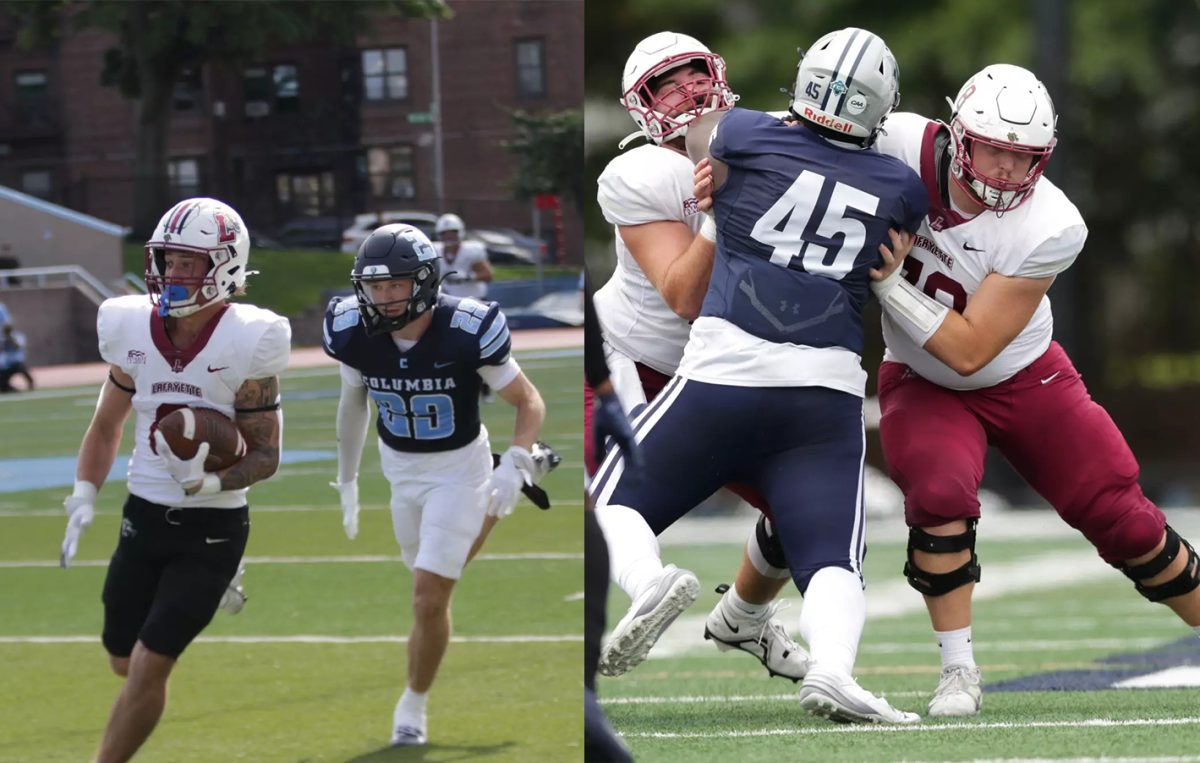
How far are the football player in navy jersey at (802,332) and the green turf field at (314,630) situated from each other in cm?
122

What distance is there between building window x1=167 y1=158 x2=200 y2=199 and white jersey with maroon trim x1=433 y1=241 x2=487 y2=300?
1.19m

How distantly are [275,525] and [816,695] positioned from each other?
5186 millimetres

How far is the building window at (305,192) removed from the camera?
22.2 feet

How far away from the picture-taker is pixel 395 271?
4145 mm

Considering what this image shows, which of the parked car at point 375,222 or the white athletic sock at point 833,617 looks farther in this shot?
the parked car at point 375,222

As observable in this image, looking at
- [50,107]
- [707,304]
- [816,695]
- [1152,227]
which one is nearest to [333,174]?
[50,107]

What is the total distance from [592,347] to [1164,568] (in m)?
1.64

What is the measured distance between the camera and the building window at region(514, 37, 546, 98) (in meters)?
6.16

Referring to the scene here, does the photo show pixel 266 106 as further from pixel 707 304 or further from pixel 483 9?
pixel 707 304

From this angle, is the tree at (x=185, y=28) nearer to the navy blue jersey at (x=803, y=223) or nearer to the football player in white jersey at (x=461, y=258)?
the football player in white jersey at (x=461, y=258)

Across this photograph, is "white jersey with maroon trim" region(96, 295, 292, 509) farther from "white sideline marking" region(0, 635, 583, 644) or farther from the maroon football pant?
"white sideline marking" region(0, 635, 583, 644)

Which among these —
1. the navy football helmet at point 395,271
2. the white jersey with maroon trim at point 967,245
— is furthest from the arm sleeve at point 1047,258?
the navy football helmet at point 395,271

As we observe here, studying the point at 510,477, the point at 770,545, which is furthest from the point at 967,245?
the point at 510,477

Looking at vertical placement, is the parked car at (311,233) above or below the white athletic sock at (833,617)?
below
